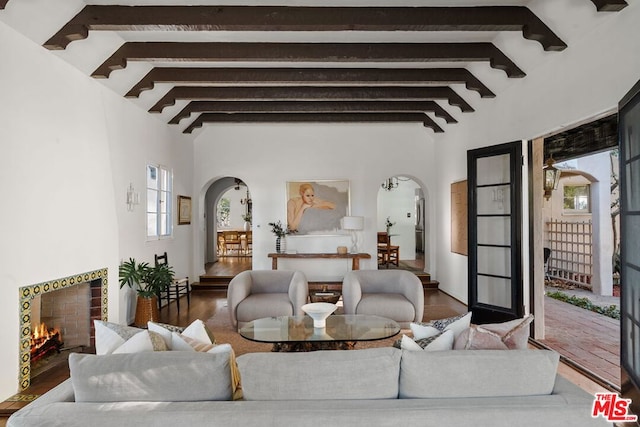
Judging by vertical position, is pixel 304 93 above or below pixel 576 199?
above

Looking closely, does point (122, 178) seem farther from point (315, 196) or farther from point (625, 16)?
point (625, 16)

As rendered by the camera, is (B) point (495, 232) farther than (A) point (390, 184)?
No

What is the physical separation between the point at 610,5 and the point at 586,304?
190 inches

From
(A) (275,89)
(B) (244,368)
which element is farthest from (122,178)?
(B) (244,368)

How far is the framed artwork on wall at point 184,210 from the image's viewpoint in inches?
277

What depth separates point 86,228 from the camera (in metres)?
4.18

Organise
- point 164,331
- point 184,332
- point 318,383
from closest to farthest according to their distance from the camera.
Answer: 1. point 318,383
2. point 164,331
3. point 184,332

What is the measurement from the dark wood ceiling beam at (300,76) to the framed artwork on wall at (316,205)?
2858 mm

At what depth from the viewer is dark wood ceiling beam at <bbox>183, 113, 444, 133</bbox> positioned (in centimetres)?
711

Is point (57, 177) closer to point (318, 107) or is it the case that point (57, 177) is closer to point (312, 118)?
point (318, 107)

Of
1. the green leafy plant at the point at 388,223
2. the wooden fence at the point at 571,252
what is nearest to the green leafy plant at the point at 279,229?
the green leafy plant at the point at 388,223

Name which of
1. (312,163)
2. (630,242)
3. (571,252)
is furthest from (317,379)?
(571,252)

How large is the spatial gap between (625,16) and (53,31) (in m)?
4.58

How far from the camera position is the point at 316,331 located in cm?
352
